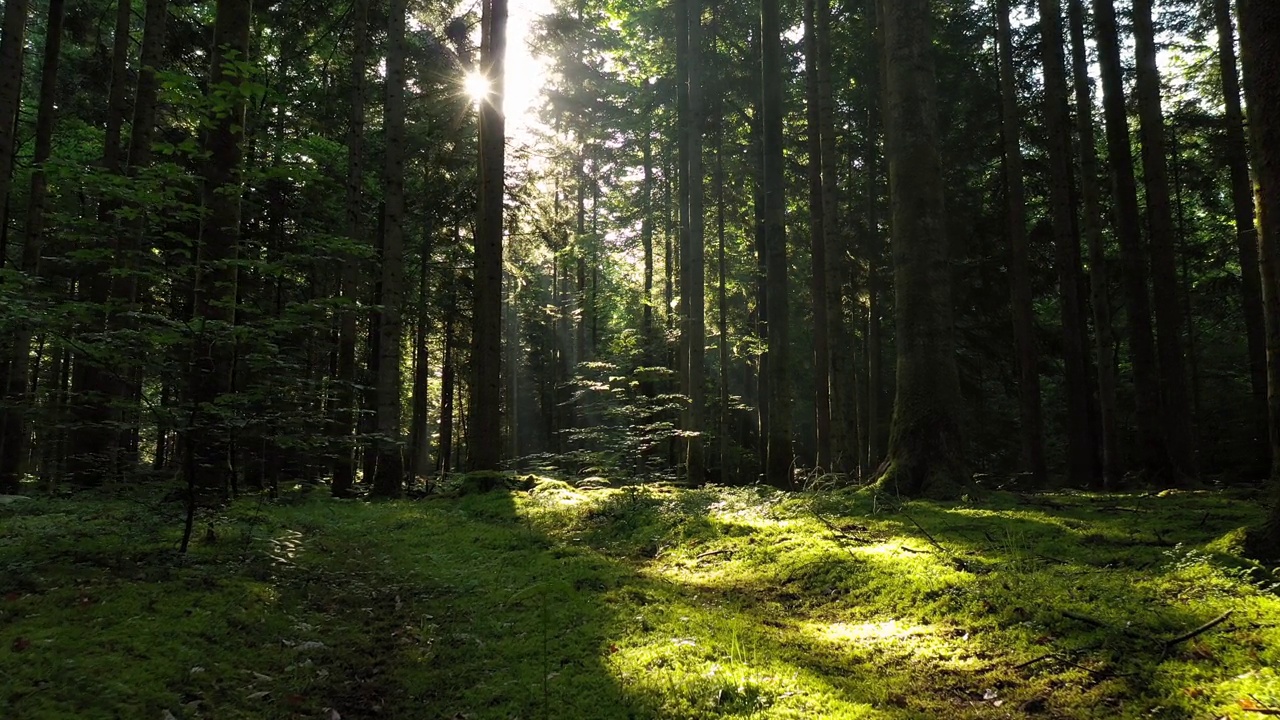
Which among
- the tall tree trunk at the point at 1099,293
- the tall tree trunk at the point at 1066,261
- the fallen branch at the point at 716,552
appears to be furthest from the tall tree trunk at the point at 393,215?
the tall tree trunk at the point at 1099,293

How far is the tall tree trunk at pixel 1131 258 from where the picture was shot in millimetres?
10930

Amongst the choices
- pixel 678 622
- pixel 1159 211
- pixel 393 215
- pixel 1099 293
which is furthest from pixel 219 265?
pixel 1159 211

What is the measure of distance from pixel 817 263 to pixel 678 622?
12486mm

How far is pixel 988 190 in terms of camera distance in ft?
64.3

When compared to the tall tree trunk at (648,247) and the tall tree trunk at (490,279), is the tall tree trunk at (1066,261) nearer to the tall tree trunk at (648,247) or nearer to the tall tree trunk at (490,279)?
the tall tree trunk at (490,279)

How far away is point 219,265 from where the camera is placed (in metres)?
Result: 5.36

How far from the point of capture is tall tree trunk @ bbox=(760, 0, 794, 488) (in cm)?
1298

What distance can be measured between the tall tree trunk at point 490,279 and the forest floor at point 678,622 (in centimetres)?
598

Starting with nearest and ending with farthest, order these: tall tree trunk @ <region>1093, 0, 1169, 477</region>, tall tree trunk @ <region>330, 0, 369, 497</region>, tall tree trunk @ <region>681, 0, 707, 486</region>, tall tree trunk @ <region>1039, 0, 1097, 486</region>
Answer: tall tree trunk @ <region>1093, 0, 1169, 477</region> → tall tree trunk @ <region>1039, 0, 1097, 486</region> → tall tree trunk @ <region>330, 0, 369, 497</region> → tall tree trunk @ <region>681, 0, 707, 486</region>

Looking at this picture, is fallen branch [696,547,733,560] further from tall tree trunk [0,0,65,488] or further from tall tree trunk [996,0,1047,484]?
tall tree trunk [0,0,65,488]

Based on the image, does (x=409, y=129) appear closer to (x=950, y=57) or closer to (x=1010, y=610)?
(x=950, y=57)

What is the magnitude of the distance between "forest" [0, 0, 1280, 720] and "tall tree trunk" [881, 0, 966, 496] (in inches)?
1.9

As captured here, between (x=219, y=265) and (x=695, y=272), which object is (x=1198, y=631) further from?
(x=695, y=272)

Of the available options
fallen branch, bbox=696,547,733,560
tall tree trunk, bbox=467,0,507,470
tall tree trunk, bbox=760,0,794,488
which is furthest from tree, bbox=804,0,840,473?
fallen branch, bbox=696,547,733,560
